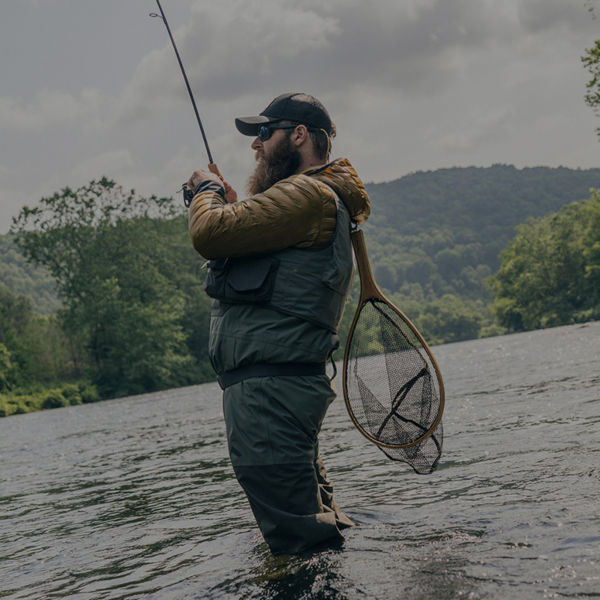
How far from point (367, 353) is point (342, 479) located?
2.38 m

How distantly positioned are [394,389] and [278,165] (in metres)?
1.72

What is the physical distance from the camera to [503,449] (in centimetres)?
733

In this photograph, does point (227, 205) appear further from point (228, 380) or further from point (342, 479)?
point (342, 479)

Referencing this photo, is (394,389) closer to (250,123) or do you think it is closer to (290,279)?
(290,279)

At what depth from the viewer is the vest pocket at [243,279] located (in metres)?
3.97

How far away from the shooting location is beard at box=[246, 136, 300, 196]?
171 inches

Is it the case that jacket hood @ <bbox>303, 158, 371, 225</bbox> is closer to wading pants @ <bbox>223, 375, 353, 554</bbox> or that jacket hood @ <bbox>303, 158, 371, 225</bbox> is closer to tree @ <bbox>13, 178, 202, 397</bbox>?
wading pants @ <bbox>223, 375, 353, 554</bbox>

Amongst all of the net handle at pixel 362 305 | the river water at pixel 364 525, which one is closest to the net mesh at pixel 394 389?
the net handle at pixel 362 305

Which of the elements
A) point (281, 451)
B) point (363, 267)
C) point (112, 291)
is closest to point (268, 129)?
point (363, 267)

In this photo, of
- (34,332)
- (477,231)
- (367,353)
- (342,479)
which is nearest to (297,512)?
(367,353)

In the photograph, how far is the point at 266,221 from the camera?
154 inches

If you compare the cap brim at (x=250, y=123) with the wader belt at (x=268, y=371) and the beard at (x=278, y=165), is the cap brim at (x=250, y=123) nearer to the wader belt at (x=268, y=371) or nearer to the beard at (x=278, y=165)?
the beard at (x=278, y=165)

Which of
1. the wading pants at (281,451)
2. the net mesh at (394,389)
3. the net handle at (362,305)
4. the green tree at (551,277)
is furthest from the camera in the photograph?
the green tree at (551,277)

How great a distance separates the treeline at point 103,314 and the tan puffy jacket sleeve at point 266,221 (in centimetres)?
5279
